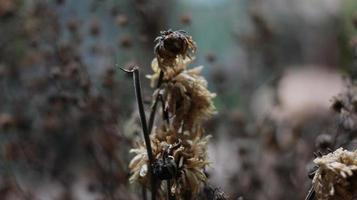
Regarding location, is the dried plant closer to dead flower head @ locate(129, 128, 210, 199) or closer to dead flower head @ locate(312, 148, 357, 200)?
dead flower head @ locate(129, 128, 210, 199)

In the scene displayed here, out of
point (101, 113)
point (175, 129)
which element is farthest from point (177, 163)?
point (101, 113)

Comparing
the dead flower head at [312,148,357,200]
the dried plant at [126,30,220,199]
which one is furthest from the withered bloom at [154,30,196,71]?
the dead flower head at [312,148,357,200]

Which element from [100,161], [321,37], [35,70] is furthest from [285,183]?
[321,37]

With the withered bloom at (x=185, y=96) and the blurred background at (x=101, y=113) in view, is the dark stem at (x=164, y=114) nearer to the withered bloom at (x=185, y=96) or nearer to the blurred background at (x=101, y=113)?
the withered bloom at (x=185, y=96)

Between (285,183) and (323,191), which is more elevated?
(285,183)

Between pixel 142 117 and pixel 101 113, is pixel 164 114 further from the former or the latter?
pixel 101 113

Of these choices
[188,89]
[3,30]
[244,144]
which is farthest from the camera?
[3,30]

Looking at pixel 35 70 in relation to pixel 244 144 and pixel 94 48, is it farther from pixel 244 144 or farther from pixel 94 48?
pixel 244 144

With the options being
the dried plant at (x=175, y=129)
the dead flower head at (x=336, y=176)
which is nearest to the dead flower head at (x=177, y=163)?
the dried plant at (x=175, y=129)
